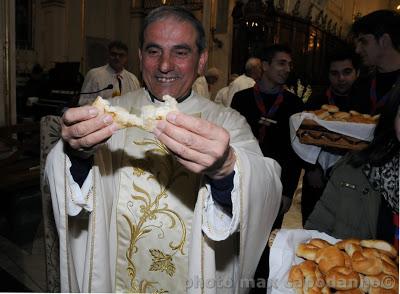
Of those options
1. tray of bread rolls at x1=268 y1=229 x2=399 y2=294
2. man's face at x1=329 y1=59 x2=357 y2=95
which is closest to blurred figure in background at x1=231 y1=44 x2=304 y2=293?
man's face at x1=329 y1=59 x2=357 y2=95

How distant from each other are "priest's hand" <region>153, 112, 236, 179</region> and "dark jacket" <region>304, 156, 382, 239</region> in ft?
2.86

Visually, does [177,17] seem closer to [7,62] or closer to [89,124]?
[89,124]

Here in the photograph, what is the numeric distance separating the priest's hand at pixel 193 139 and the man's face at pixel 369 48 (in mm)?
2224

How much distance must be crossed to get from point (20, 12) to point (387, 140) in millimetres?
12092

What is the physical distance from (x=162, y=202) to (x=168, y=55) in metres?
0.70

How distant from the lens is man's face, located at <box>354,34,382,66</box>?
2.88 meters

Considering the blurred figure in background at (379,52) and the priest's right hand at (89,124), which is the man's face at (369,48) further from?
the priest's right hand at (89,124)

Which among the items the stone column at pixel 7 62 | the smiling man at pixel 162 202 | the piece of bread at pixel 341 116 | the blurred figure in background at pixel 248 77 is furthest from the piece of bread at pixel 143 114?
the stone column at pixel 7 62

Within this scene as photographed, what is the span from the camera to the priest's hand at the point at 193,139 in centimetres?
112

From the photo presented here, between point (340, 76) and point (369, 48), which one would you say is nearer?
point (369, 48)

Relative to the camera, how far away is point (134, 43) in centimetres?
1341

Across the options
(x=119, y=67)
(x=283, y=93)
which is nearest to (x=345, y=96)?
(x=283, y=93)

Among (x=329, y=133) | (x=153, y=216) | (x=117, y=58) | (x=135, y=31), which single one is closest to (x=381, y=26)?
(x=329, y=133)

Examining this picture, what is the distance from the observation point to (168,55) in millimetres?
1751
